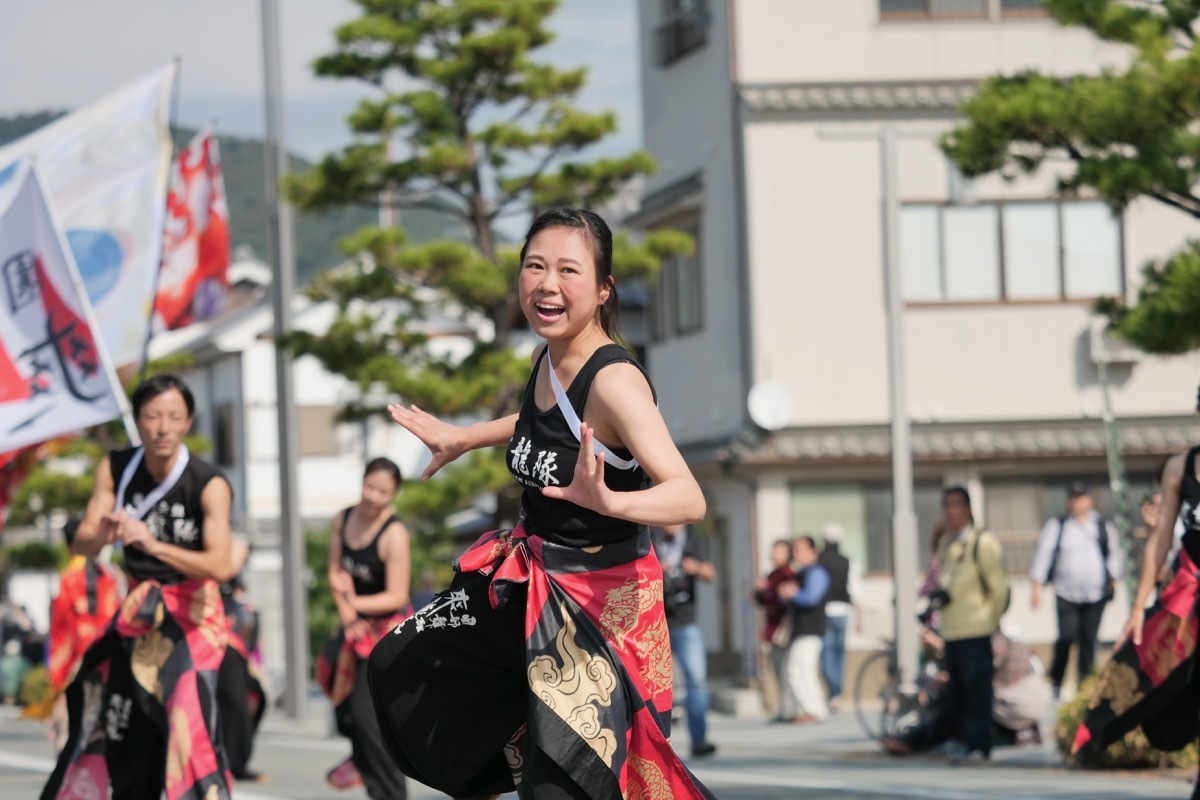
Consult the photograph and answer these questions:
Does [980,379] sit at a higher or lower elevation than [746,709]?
higher

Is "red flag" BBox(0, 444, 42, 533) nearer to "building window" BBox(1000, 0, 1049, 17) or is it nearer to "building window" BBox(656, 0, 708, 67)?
"building window" BBox(656, 0, 708, 67)

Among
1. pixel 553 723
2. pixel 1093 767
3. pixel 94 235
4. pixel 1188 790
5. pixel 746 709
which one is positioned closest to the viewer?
pixel 553 723

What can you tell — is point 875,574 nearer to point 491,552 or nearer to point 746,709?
point 746,709

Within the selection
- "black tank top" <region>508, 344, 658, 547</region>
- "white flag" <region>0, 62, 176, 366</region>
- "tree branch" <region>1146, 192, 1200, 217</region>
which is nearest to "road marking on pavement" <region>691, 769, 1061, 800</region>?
"tree branch" <region>1146, 192, 1200, 217</region>

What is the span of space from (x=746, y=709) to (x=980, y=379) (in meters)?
6.02

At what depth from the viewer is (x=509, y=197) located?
24.5 metres

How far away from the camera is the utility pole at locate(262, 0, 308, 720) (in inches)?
931

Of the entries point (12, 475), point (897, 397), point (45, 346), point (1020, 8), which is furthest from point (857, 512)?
point (45, 346)

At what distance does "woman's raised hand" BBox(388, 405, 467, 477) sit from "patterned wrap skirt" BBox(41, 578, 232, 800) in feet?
8.16

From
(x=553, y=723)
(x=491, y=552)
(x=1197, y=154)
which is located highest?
(x=1197, y=154)

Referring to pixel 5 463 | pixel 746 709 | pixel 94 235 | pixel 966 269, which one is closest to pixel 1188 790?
pixel 5 463

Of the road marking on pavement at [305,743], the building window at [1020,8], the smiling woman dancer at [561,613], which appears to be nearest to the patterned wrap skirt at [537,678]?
the smiling woman dancer at [561,613]

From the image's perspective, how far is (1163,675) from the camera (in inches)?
376

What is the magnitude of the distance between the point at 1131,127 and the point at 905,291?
14.5 metres
